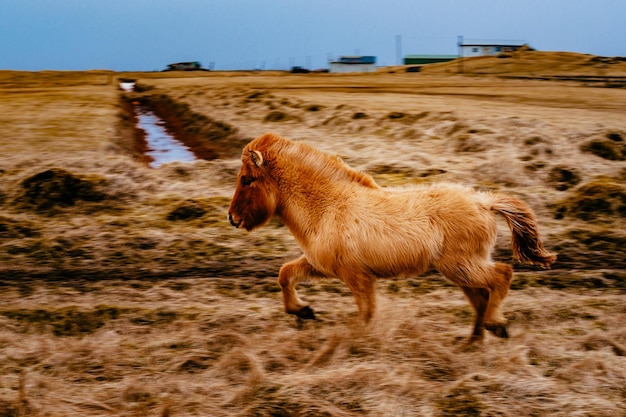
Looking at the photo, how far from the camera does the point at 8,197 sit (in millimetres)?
11523

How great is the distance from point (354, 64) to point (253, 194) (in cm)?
9177

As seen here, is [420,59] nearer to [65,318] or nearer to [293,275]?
[65,318]

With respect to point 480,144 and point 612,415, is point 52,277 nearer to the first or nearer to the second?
point 612,415

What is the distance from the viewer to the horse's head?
20.2ft

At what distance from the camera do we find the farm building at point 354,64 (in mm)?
94625

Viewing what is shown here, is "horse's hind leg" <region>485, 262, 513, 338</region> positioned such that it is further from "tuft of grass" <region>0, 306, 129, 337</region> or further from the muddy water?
the muddy water

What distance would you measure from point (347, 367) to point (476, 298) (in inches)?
55.1

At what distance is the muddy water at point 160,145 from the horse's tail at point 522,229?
11715 millimetres

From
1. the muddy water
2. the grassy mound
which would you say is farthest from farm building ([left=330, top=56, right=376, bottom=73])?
the grassy mound

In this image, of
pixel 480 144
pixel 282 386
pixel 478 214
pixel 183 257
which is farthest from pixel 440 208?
pixel 480 144

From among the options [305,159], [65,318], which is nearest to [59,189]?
[65,318]

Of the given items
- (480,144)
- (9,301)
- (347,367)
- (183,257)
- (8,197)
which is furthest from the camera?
(480,144)

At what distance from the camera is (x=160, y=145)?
21.6 m

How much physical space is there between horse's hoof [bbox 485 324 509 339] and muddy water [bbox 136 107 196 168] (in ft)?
38.8
